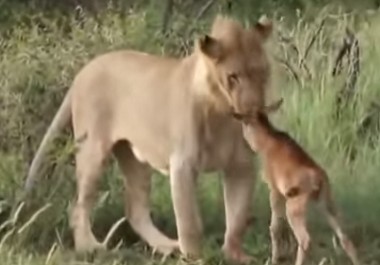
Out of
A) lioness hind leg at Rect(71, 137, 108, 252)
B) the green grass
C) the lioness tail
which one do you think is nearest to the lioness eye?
the green grass

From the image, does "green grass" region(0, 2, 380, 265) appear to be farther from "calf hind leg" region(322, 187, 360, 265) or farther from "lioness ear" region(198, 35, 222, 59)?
"lioness ear" region(198, 35, 222, 59)

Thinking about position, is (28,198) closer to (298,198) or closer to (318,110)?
(298,198)

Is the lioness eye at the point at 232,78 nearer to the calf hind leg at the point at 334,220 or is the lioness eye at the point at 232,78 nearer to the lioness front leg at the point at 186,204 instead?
the lioness front leg at the point at 186,204

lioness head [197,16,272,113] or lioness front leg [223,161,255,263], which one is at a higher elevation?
lioness head [197,16,272,113]

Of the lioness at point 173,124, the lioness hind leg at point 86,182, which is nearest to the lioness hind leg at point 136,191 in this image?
the lioness at point 173,124

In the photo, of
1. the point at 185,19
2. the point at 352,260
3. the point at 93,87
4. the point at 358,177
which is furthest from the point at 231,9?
the point at 352,260

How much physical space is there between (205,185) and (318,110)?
3.85ft

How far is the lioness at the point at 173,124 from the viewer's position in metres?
5.84

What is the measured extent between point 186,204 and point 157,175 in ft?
4.36

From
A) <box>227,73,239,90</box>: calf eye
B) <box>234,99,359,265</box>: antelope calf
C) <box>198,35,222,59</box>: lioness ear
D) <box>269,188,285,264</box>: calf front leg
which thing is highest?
<box>198,35,222,59</box>: lioness ear

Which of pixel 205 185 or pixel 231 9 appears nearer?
Answer: pixel 205 185

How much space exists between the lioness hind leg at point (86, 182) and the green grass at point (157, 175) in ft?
0.26

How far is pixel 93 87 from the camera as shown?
6.50 metres

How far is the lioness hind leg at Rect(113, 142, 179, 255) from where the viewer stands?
259 inches
